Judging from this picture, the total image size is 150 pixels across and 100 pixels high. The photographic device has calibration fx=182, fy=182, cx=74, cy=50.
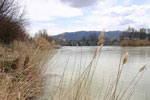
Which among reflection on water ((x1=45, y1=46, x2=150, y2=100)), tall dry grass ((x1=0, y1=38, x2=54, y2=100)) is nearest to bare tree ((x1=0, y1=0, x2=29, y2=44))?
reflection on water ((x1=45, y1=46, x2=150, y2=100))

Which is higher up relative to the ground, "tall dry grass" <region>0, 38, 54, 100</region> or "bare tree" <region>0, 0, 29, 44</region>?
"bare tree" <region>0, 0, 29, 44</region>

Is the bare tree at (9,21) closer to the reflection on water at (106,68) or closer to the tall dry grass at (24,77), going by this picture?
the reflection on water at (106,68)

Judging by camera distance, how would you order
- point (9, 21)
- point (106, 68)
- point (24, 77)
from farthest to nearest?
point (9, 21) < point (106, 68) < point (24, 77)

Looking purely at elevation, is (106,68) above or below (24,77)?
below

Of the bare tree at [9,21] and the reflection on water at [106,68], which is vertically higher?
the bare tree at [9,21]

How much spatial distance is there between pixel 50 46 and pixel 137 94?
1.74m

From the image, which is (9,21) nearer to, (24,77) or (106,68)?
(106,68)

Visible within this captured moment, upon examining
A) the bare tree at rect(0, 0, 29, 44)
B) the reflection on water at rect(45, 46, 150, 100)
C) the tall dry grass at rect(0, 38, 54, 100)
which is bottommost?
the reflection on water at rect(45, 46, 150, 100)

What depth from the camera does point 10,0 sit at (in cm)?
762

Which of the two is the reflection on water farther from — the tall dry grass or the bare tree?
the bare tree

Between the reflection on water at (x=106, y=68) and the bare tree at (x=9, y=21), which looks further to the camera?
the bare tree at (x=9, y=21)

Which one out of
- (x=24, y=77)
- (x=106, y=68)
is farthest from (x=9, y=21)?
(x=24, y=77)

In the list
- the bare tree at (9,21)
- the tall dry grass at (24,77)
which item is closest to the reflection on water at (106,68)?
the tall dry grass at (24,77)

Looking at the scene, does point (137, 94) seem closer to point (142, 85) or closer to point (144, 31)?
point (142, 85)
